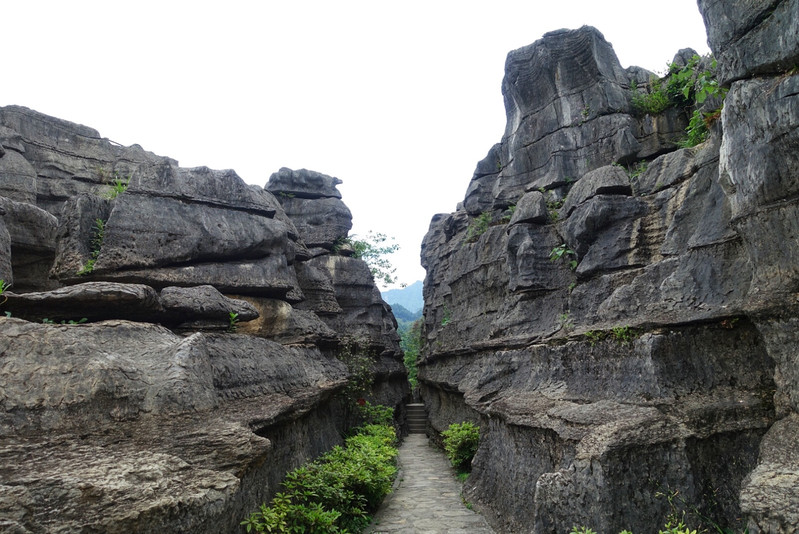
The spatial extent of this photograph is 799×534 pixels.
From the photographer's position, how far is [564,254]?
1215 centimetres

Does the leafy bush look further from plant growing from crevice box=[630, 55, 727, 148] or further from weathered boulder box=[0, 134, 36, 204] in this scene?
weathered boulder box=[0, 134, 36, 204]

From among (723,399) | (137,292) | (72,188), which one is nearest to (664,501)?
(723,399)

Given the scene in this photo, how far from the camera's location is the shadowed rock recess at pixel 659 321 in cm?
585

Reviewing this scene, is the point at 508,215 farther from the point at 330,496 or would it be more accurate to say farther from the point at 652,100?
the point at 330,496

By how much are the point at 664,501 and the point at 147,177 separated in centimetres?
1040

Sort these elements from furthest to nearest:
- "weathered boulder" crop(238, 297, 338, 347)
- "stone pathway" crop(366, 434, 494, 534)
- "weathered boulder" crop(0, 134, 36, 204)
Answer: "weathered boulder" crop(0, 134, 36, 204) → "weathered boulder" crop(238, 297, 338, 347) → "stone pathway" crop(366, 434, 494, 534)

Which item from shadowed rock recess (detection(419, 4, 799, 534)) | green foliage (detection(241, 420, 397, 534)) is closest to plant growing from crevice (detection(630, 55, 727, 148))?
shadowed rock recess (detection(419, 4, 799, 534))

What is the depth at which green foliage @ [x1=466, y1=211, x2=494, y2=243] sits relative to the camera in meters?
18.1

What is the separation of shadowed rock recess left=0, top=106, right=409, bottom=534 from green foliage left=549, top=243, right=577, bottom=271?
Answer: 582 cm

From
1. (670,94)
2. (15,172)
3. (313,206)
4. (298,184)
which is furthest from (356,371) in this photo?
(15,172)

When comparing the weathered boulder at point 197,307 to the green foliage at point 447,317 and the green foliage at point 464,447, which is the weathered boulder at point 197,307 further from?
the green foliage at point 447,317

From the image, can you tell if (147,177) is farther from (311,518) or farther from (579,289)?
(579,289)

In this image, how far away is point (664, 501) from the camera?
5.91 meters

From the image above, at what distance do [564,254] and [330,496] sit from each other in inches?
292
